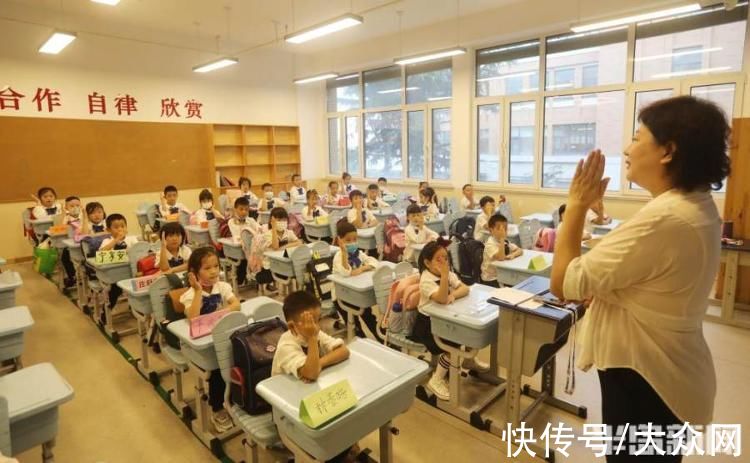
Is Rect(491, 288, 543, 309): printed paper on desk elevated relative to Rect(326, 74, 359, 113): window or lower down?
lower down

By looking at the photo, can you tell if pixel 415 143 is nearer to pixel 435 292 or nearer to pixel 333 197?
pixel 333 197

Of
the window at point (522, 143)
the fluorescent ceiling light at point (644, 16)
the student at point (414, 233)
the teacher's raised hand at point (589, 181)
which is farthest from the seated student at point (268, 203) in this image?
the teacher's raised hand at point (589, 181)

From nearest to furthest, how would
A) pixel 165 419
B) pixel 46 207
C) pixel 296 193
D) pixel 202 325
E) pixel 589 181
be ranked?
pixel 589 181
pixel 202 325
pixel 165 419
pixel 46 207
pixel 296 193

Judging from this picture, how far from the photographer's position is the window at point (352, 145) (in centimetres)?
1026

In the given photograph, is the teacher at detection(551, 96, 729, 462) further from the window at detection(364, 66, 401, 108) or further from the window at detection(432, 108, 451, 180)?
the window at detection(364, 66, 401, 108)

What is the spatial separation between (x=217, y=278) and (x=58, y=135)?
6.36 metres

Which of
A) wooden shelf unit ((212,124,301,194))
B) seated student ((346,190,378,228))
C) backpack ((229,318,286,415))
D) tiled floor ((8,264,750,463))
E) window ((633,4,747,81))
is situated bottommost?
tiled floor ((8,264,750,463))

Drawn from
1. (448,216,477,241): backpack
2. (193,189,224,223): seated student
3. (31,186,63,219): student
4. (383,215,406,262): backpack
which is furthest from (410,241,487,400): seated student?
(31,186,63,219): student

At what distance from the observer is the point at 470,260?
13.7 feet

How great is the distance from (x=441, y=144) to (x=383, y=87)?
208 centimetres

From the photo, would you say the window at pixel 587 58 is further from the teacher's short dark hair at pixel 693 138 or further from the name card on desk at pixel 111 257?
the name card on desk at pixel 111 257

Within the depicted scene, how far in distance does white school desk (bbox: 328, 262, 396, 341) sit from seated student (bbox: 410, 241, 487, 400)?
1.54 ft

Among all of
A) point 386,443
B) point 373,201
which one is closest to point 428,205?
point 373,201

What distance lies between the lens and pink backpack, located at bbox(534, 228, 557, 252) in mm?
4383
